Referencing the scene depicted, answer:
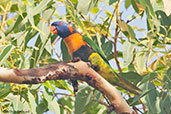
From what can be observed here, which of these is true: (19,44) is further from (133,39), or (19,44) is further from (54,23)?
(133,39)

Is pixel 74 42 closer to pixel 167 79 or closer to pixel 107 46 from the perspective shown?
pixel 107 46

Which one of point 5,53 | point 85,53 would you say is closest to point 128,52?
point 85,53

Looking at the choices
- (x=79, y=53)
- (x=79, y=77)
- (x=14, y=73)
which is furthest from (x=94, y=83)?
(x=79, y=53)

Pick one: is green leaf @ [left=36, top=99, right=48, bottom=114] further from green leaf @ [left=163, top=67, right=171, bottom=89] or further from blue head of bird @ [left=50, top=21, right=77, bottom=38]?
green leaf @ [left=163, top=67, right=171, bottom=89]

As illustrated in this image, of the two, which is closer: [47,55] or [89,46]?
[89,46]

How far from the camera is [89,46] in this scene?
5.30ft

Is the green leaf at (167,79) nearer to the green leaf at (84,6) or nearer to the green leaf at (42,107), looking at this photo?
the green leaf at (84,6)

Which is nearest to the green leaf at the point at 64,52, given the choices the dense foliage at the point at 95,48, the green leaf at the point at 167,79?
the dense foliage at the point at 95,48

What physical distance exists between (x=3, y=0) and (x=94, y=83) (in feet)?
2.05

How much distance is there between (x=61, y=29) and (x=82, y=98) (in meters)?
0.38

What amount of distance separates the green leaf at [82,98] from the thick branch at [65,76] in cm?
21

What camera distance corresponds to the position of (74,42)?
164cm

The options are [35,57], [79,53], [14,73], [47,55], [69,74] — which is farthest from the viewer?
[47,55]

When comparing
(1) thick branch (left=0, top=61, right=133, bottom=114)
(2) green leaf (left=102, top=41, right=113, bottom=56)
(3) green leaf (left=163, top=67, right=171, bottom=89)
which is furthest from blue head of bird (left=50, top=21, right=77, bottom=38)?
(3) green leaf (left=163, top=67, right=171, bottom=89)
